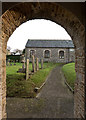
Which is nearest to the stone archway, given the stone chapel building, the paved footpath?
the paved footpath

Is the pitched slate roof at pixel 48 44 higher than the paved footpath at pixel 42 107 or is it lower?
higher

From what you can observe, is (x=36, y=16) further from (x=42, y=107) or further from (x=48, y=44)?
(x=48, y=44)

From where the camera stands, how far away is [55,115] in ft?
12.3

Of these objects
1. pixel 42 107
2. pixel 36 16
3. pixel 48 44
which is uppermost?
pixel 48 44

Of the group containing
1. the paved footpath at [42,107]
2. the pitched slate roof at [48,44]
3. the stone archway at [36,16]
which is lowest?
the paved footpath at [42,107]

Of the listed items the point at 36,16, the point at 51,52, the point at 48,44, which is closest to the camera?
the point at 36,16

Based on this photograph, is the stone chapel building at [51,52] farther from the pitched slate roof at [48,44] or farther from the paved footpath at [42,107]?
the paved footpath at [42,107]

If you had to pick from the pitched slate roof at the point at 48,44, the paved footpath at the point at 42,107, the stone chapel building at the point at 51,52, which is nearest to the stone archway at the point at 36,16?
the paved footpath at the point at 42,107

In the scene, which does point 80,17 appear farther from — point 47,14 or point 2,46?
point 2,46

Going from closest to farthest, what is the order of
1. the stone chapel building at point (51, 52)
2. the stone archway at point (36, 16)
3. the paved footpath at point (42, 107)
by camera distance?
the stone archway at point (36, 16) → the paved footpath at point (42, 107) → the stone chapel building at point (51, 52)

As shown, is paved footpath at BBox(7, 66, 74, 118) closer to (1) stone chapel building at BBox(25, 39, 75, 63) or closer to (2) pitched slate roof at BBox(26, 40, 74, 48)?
(1) stone chapel building at BBox(25, 39, 75, 63)

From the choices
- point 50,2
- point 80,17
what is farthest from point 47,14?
point 80,17

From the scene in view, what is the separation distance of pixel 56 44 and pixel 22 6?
25.5m

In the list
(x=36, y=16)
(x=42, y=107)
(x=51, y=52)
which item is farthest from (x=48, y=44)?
(x=36, y=16)
